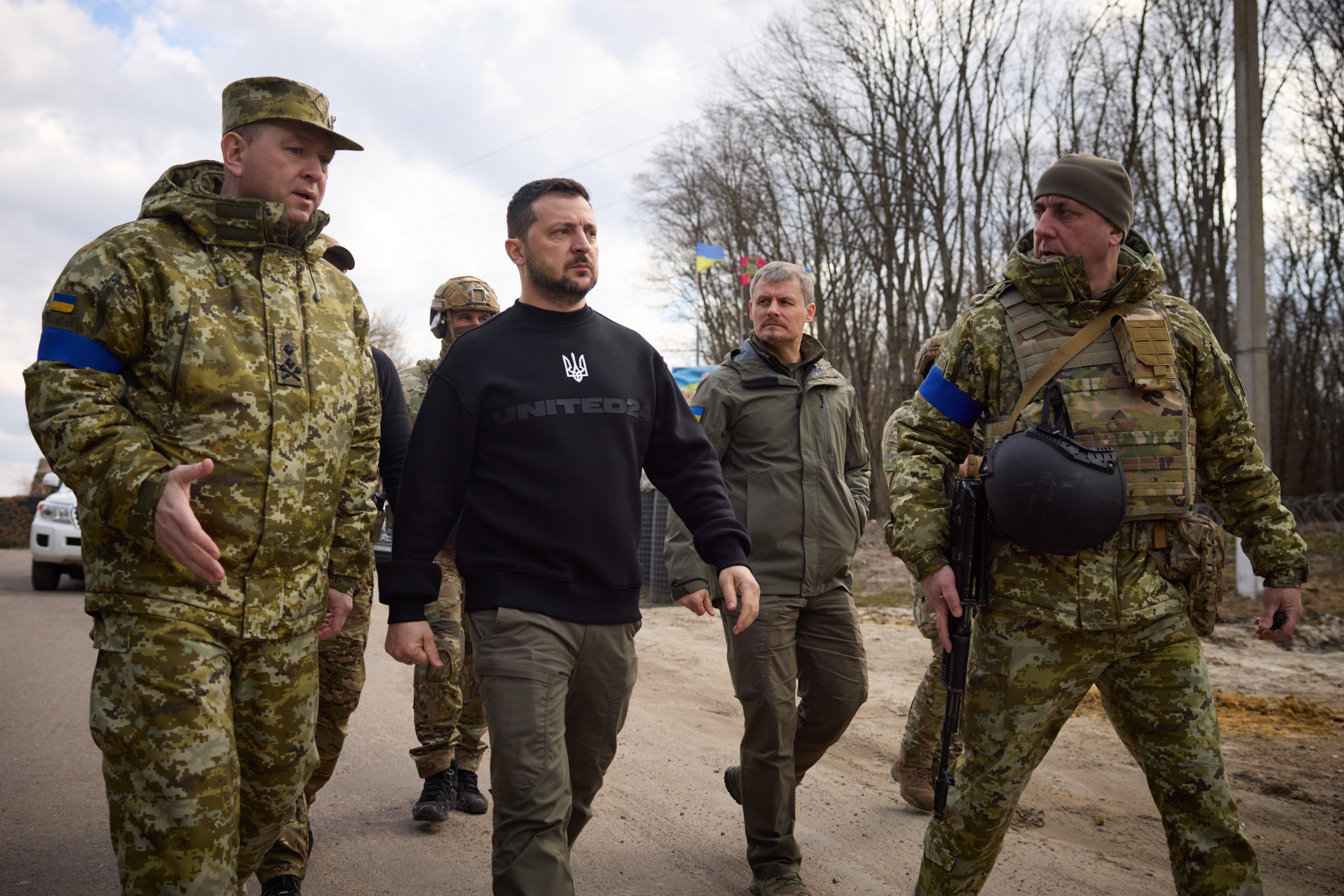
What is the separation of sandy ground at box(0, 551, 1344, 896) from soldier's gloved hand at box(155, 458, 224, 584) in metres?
2.06

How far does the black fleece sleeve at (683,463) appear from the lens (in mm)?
3447

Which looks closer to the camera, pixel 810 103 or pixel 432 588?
pixel 432 588

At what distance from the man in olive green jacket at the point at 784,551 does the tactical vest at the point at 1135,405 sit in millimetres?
1274

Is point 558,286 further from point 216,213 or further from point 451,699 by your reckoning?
point 451,699

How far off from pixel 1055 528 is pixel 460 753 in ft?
11.1

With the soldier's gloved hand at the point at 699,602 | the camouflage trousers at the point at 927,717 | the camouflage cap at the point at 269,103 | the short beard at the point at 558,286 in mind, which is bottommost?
the camouflage trousers at the point at 927,717

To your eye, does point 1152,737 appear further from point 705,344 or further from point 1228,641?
point 705,344

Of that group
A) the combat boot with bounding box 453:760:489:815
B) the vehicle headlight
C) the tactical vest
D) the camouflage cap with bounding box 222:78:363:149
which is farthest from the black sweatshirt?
the vehicle headlight

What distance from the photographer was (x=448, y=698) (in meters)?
4.76

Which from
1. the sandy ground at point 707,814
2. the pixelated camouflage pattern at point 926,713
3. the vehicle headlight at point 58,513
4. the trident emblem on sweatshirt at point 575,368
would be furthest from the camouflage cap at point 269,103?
the vehicle headlight at point 58,513

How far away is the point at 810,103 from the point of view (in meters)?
26.0

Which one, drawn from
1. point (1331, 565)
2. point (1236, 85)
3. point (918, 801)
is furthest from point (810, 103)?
point (918, 801)

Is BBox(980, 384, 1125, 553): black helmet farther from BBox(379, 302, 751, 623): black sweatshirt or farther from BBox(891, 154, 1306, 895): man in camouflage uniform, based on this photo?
BBox(379, 302, 751, 623): black sweatshirt

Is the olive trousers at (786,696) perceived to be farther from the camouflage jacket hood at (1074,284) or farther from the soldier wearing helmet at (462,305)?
the soldier wearing helmet at (462,305)
